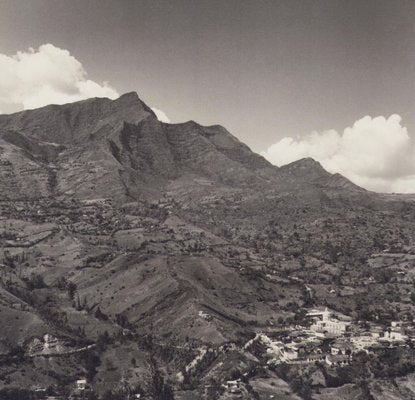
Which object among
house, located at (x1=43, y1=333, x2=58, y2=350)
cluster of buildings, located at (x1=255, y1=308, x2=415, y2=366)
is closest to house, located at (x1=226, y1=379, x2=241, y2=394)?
cluster of buildings, located at (x1=255, y1=308, x2=415, y2=366)

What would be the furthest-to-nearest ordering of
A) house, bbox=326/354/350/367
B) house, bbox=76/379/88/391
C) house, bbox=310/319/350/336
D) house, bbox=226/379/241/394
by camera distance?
house, bbox=310/319/350/336 → house, bbox=326/354/350/367 → house, bbox=76/379/88/391 → house, bbox=226/379/241/394

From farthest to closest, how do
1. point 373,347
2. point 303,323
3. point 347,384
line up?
point 303,323 → point 373,347 → point 347,384

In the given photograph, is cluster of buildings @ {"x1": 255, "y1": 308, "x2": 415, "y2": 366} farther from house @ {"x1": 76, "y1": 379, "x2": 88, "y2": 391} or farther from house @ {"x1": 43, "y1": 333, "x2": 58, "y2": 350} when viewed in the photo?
house @ {"x1": 43, "y1": 333, "x2": 58, "y2": 350}

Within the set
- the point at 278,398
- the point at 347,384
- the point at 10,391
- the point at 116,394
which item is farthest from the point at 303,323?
the point at 10,391

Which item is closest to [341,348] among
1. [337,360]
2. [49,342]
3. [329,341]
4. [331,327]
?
[337,360]

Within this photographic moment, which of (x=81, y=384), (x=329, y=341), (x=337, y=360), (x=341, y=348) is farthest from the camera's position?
(x=329, y=341)

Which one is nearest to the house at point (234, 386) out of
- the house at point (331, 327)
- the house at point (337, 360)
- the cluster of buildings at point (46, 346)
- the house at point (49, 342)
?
the house at point (337, 360)

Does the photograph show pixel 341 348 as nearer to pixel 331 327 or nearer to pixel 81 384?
pixel 331 327

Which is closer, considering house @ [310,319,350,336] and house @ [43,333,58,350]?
house @ [43,333,58,350]

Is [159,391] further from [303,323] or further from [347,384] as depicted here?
[303,323]

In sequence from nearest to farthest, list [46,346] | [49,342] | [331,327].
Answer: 1. [46,346]
2. [49,342]
3. [331,327]

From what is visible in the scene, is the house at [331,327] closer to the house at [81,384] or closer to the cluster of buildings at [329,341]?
the cluster of buildings at [329,341]
